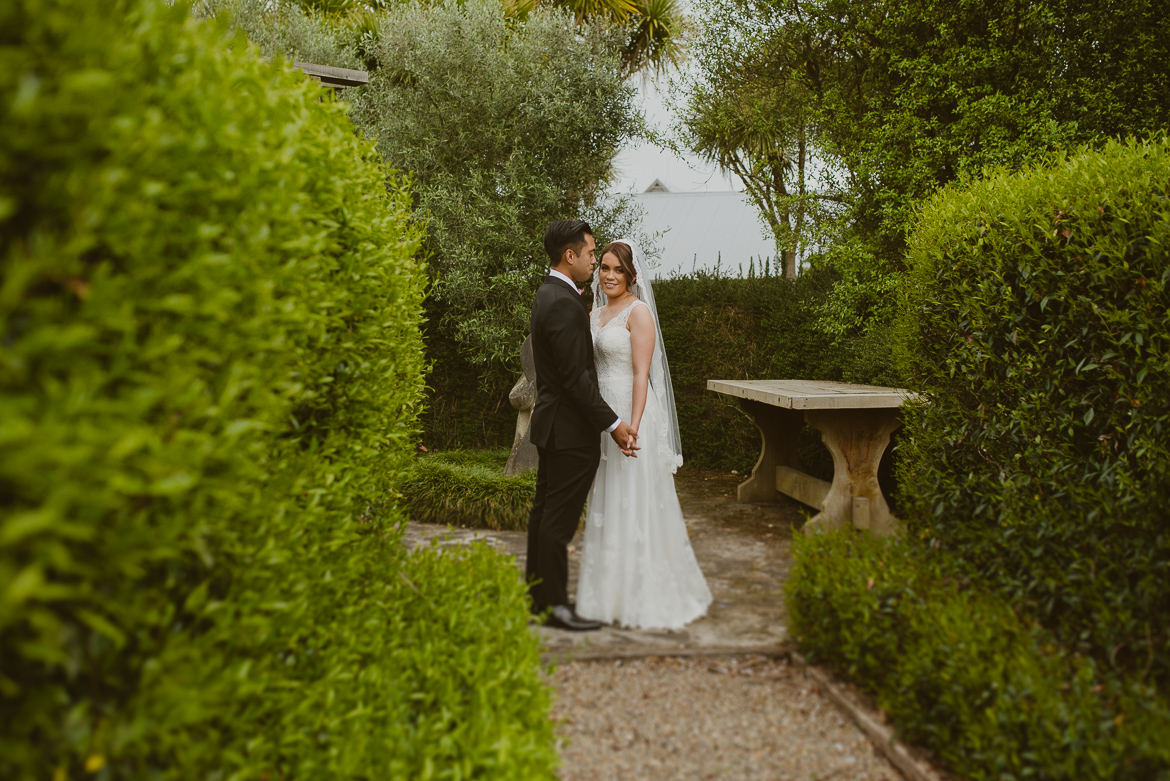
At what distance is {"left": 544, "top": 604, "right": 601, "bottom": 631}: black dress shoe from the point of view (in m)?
4.28

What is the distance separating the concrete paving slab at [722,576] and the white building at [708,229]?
35.8 ft

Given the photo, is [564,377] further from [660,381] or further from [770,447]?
[770,447]

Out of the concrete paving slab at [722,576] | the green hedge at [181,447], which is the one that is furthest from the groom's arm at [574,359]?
the green hedge at [181,447]

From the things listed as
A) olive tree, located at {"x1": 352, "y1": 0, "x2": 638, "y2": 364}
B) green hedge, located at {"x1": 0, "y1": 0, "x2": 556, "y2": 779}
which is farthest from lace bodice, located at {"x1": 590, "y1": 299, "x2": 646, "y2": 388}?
olive tree, located at {"x1": 352, "y1": 0, "x2": 638, "y2": 364}

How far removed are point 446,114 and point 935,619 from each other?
28.8ft

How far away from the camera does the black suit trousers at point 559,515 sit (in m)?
4.34

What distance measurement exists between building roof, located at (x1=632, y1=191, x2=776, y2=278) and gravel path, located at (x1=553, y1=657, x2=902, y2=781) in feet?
50.0

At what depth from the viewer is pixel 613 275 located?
4.80m

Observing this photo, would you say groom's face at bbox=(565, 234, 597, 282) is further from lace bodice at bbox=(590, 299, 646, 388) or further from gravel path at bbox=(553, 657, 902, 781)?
gravel path at bbox=(553, 657, 902, 781)

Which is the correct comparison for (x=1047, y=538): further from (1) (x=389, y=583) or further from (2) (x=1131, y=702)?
(1) (x=389, y=583)

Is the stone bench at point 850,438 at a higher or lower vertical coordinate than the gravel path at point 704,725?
higher

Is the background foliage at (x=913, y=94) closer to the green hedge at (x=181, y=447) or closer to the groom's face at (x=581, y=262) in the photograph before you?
the groom's face at (x=581, y=262)

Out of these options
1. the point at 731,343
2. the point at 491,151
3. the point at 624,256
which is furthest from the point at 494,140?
the point at 624,256

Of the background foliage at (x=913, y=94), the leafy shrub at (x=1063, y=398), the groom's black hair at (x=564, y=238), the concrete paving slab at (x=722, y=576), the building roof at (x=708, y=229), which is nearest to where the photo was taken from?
the leafy shrub at (x=1063, y=398)
